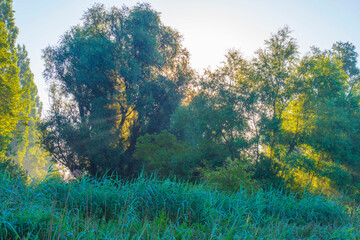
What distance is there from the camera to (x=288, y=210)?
6953 millimetres

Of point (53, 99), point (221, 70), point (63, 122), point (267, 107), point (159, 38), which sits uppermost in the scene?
point (159, 38)

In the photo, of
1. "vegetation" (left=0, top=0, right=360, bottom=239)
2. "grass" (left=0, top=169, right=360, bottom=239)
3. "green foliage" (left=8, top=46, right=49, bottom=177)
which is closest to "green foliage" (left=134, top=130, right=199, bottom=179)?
"vegetation" (left=0, top=0, right=360, bottom=239)

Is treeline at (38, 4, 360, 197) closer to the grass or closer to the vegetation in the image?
the vegetation

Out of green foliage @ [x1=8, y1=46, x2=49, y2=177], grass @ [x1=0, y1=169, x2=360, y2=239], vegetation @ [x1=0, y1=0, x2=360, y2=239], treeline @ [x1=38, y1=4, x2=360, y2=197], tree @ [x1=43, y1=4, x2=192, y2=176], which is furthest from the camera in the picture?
green foliage @ [x1=8, y1=46, x2=49, y2=177]

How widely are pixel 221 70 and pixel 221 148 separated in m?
6.12

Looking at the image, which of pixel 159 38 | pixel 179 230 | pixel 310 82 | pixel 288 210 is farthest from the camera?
pixel 159 38

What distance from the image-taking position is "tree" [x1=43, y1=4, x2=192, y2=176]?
23.0 m

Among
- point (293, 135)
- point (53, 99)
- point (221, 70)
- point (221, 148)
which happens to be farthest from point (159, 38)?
point (293, 135)

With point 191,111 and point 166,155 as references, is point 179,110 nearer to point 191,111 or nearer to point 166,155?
point 191,111

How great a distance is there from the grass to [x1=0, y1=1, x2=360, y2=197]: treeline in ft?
37.7

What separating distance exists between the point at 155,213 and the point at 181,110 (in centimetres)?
1910

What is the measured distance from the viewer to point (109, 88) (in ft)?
80.8

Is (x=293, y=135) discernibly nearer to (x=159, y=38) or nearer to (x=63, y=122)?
(x=159, y=38)

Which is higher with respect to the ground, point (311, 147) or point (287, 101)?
point (287, 101)
